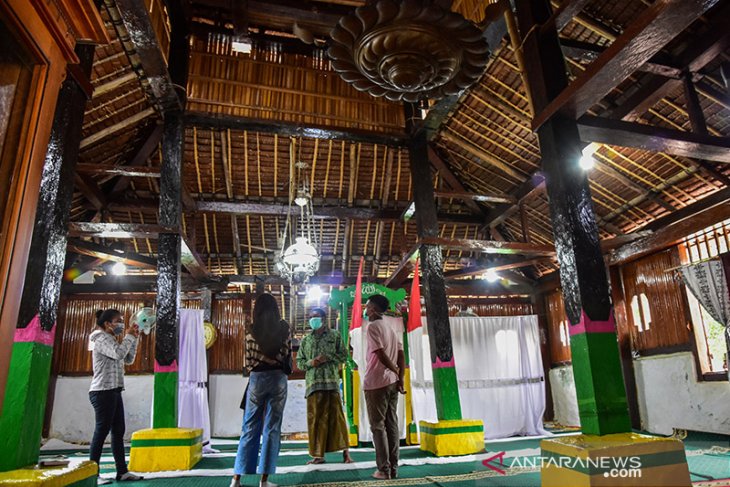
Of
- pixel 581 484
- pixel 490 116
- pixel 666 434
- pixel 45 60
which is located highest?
pixel 490 116

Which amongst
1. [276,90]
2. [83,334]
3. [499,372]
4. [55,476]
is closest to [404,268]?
[499,372]

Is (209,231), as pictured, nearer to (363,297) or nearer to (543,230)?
(363,297)

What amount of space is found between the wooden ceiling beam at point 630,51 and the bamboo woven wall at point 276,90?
4303mm

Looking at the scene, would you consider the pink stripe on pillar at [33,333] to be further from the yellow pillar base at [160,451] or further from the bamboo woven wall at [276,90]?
the bamboo woven wall at [276,90]

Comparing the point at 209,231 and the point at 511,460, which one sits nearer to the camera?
the point at 511,460

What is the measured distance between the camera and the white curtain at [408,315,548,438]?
8.05 metres

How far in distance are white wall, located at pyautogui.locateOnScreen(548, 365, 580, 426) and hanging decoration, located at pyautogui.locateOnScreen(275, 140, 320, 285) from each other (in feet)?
18.9

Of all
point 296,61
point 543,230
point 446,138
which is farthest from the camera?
point 543,230

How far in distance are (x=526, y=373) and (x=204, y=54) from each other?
7642mm

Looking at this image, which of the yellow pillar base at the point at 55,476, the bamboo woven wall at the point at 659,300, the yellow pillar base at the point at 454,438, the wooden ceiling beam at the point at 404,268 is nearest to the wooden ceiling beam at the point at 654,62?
the wooden ceiling beam at the point at 404,268

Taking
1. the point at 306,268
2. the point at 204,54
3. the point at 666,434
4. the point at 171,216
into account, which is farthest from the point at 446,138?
the point at 666,434

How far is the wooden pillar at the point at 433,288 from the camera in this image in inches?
240

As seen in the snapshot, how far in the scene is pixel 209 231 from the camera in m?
9.77

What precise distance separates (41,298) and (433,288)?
15.4ft
